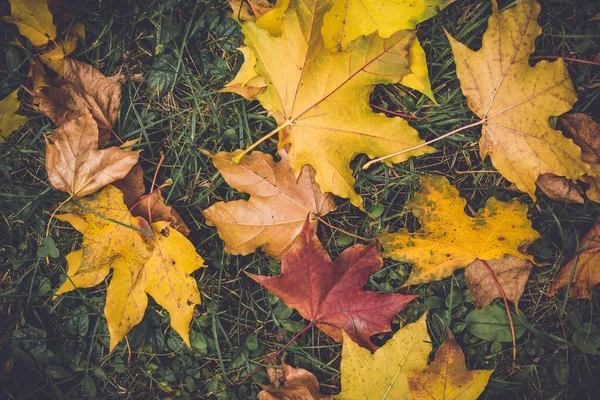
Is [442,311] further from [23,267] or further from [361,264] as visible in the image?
[23,267]

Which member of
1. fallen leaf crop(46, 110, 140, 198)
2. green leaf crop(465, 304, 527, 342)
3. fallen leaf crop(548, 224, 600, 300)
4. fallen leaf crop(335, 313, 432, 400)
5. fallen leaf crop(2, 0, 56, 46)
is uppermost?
fallen leaf crop(2, 0, 56, 46)

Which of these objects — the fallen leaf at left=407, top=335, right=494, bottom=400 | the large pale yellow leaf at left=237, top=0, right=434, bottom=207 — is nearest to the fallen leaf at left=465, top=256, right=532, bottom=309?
the fallen leaf at left=407, top=335, right=494, bottom=400

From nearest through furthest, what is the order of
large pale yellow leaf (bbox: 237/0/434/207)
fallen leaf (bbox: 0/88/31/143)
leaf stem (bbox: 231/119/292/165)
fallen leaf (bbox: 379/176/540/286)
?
1. large pale yellow leaf (bbox: 237/0/434/207)
2. leaf stem (bbox: 231/119/292/165)
3. fallen leaf (bbox: 379/176/540/286)
4. fallen leaf (bbox: 0/88/31/143)

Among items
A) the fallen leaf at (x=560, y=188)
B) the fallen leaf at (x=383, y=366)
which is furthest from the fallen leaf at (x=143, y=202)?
the fallen leaf at (x=560, y=188)

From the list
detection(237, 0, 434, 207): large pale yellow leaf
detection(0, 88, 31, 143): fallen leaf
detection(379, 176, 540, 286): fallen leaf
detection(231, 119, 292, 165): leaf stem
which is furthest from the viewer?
detection(0, 88, 31, 143): fallen leaf

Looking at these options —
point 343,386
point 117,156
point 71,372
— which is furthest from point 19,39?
point 343,386

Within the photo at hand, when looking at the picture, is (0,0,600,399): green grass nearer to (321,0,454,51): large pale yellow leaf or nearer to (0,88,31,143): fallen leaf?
(0,88,31,143): fallen leaf
